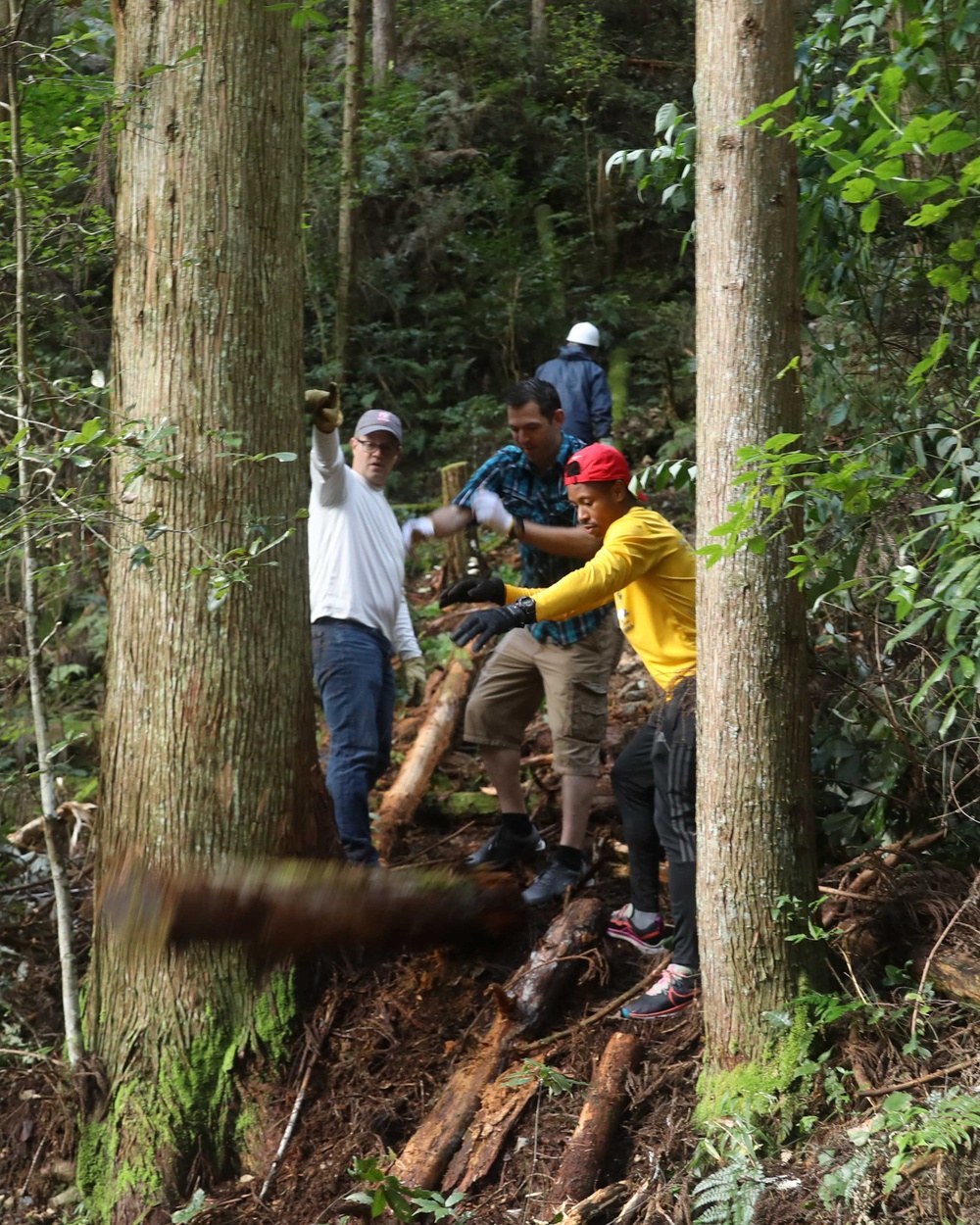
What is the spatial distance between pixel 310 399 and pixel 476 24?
1525cm

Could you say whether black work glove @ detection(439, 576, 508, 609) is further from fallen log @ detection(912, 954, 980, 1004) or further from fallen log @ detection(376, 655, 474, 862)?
fallen log @ detection(912, 954, 980, 1004)

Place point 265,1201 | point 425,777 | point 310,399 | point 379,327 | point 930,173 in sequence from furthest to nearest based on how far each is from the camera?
point 379,327 < point 425,777 < point 310,399 < point 930,173 < point 265,1201

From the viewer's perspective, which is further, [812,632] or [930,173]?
[812,632]

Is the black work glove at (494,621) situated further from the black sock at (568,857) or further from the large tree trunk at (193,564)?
the black sock at (568,857)

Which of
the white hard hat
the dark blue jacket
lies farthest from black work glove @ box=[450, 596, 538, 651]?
the white hard hat

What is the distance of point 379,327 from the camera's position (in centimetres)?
1427

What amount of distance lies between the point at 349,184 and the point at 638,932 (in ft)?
35.5

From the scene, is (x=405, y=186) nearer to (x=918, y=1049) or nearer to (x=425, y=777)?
(x=425, y=777)

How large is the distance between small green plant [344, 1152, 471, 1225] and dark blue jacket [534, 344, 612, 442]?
6.51m

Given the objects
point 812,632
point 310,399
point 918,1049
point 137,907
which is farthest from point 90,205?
point 918,1049

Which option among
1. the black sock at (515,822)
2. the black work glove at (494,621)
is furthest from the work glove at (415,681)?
the black work glove at (494,621)

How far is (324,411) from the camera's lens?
4.84 meters

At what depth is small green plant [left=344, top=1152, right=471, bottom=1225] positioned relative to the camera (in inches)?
136

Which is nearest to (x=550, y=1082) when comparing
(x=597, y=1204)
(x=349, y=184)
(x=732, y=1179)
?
(x=597, y=1204)
